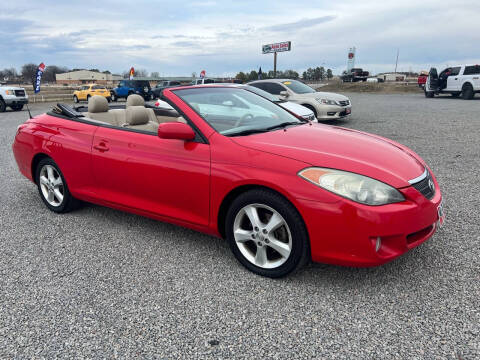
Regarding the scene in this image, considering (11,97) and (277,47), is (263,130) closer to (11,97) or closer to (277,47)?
(11,97)

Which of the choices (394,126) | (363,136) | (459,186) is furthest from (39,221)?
(394,126)

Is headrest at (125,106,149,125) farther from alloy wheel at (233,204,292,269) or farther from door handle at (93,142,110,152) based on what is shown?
alloy wheel at (233,204,292,269)

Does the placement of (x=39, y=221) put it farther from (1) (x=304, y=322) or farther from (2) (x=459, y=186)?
(2) (x=459, y=186)

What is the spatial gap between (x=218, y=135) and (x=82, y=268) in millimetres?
1550

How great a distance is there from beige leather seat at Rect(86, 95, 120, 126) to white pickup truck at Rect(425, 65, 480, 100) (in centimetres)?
2189

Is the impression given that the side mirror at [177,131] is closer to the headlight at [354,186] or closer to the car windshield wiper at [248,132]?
the car windshield wiper at [248,132]

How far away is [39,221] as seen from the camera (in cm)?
400

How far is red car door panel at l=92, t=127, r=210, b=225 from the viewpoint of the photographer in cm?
292

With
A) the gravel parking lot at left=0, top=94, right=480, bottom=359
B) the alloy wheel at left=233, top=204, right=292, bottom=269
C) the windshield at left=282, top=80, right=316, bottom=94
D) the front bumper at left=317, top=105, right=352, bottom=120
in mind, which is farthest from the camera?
the windshield at left=282, top=80, right=316, bottom=94

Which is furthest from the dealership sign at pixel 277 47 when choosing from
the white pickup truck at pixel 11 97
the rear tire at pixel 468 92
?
the white pickup truck at pixel 11 97

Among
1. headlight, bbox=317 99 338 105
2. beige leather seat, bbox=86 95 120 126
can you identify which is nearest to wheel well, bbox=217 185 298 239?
beige leather seat, bbox=86 95 120 126

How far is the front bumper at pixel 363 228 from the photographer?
233 centimetres

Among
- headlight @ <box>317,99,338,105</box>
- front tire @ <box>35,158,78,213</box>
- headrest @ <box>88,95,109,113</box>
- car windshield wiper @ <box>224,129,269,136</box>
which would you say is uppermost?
headrest @ <box>88,95,109,113</box>

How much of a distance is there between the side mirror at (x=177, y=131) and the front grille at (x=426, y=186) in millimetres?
1701
